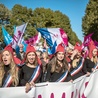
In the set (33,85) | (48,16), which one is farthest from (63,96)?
(48,16)

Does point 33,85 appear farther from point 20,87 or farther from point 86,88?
point 86,88

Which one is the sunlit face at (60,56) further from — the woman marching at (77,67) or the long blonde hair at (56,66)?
the woman marching at (77,67)

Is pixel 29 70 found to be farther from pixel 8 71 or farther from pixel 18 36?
pixel 18 36

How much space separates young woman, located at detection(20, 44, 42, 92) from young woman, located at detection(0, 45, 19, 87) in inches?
9.8

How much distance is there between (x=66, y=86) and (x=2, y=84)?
120 centimetres

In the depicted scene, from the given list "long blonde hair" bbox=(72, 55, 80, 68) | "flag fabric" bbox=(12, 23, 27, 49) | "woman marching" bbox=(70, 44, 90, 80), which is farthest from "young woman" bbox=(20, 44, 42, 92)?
"flag fabric" bbox=(12, 23, 27, 49)

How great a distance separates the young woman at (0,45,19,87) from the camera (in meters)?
6.33

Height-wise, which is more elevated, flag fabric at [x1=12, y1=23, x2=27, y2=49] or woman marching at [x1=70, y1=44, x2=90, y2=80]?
flag fabric at [x1=12, y1=23, x2=27, y2=49]

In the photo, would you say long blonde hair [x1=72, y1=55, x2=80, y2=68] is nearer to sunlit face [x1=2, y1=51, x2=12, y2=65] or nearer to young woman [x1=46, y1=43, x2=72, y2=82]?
young woman [x1=46, y1=43, x2=72, y2=82]

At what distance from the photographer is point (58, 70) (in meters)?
7.15

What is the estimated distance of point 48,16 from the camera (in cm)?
6719

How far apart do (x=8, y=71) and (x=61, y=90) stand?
1.05 meters

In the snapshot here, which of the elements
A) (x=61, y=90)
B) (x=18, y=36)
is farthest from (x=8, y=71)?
(x=18, y=36)

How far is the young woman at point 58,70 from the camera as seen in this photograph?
704cm
